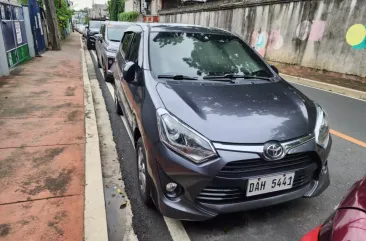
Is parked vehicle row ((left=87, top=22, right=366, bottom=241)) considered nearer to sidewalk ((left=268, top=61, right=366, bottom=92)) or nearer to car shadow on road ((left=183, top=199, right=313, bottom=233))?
car shadow on road ((left=183, top=199, right=313, bottom=233))

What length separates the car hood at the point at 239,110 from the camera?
82.1 inches

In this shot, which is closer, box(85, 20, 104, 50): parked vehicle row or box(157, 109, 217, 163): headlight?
box(157, 109, 217, 163): headlight

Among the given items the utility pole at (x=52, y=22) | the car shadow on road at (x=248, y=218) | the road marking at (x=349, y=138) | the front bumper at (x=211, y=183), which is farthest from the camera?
the utility pole at (x=52, y=22)

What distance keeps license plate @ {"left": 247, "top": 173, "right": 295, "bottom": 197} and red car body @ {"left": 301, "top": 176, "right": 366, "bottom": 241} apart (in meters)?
0.66

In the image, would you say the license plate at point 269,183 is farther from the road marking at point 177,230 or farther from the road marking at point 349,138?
the road marking at point 349,138

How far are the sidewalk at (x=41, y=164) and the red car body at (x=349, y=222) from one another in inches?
71.6

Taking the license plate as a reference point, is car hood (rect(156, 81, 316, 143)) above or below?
above

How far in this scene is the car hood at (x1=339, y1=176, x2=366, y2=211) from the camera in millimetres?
1229

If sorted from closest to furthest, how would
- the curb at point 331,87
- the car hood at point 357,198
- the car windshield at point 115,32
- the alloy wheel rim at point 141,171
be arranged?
the car hood at point 357,198 → the alloy wheel rim at point 141,171 → the curb at point 331,87 → the car windshield at point 115,32

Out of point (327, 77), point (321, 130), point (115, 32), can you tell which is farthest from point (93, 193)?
point (327, 77)

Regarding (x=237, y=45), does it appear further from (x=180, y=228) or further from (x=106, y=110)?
(x=106, y=110)

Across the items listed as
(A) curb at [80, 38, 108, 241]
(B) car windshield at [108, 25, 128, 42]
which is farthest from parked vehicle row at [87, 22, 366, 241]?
(B) car windshield at [108, 25, 128, 42]

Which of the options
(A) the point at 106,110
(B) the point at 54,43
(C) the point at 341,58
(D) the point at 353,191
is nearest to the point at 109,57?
(A) the point at 106,110

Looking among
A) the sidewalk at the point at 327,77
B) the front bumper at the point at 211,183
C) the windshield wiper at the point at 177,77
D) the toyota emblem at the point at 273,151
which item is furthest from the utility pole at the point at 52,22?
the toyota emblem at the point at 273,151
